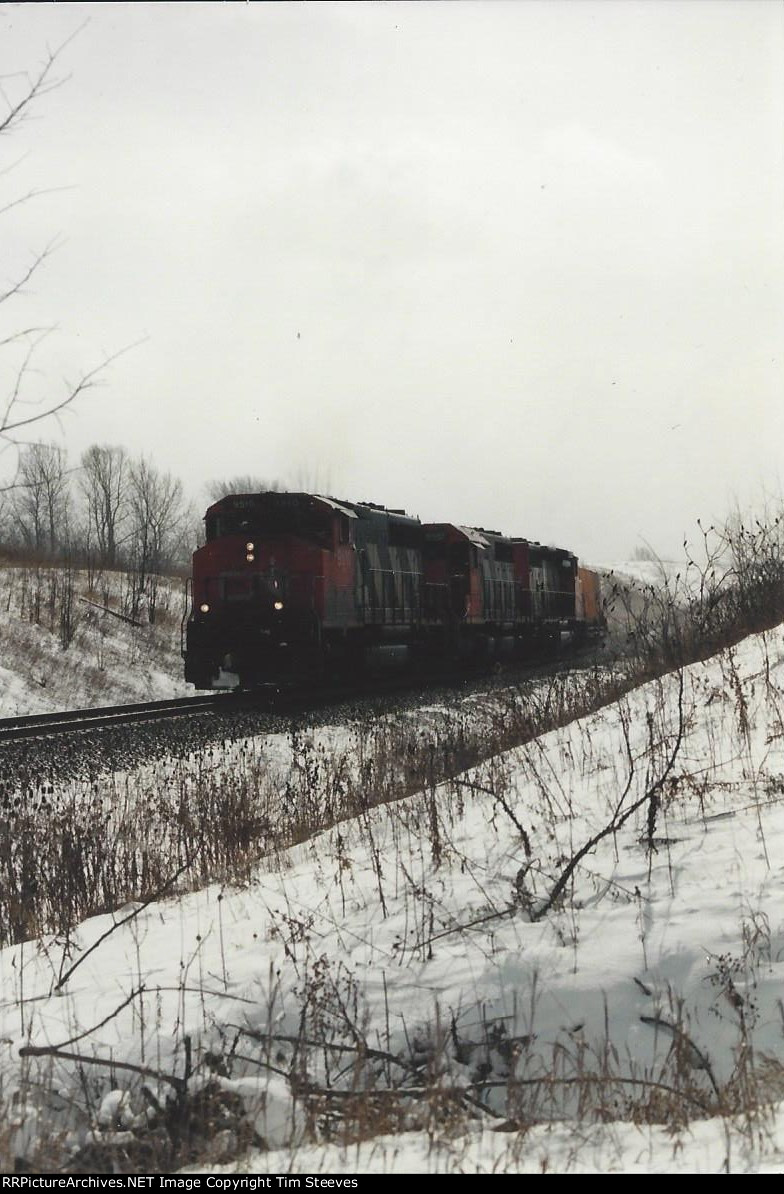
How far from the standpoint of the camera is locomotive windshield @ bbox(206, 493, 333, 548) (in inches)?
707

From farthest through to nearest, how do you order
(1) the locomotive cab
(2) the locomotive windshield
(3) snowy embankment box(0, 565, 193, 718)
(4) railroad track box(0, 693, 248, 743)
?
(3) snowy embankment box(0, 565, 193, 718)
(2) the locomotive windshield
(1) the locomotive cab
(4) railroad track box(0, 693, 248, 743)

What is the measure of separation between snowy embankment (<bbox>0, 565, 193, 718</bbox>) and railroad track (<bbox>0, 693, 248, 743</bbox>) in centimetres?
412

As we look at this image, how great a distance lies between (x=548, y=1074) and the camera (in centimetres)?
360

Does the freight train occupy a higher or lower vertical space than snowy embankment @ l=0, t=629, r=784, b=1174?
higher

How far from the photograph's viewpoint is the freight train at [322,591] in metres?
17.3

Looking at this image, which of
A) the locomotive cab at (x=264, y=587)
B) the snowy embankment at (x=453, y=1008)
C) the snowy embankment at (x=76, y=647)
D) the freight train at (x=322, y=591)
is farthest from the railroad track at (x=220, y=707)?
the snowy embankment at (x=453, y=1008)

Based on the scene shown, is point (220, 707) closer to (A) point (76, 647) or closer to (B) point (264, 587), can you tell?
(B) point (264, 587)

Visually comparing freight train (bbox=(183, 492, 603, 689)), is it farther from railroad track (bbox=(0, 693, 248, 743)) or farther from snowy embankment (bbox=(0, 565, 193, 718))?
→ snowy embankment (bbox=(0, 565, 193, 718))

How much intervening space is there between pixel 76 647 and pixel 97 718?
34.3ft

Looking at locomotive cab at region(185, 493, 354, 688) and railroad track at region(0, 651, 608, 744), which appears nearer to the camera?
railroad track at region(0, 651, 608, 744)

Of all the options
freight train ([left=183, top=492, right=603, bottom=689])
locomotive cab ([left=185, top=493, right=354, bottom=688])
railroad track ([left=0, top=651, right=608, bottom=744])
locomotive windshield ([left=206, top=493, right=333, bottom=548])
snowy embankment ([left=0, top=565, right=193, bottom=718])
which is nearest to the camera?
railroad track ([left=0, top=651, right=608, bottom=744])

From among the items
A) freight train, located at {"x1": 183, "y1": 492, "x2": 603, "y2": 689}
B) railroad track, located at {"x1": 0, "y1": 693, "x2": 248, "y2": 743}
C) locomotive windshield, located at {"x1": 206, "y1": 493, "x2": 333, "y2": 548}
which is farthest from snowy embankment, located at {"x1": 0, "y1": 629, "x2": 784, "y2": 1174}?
locomotive windshield, located at {"x1": 206, "y1": 493, "x2": 333, "y2": 548}

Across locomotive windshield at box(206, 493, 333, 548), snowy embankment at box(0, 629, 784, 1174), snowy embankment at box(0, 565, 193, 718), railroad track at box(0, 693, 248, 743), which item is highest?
locomotive windshield at box(206, 493, 333, 548)

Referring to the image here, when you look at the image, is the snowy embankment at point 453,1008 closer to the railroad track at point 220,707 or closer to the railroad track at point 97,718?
Answer: the railroad track at point 97,718
